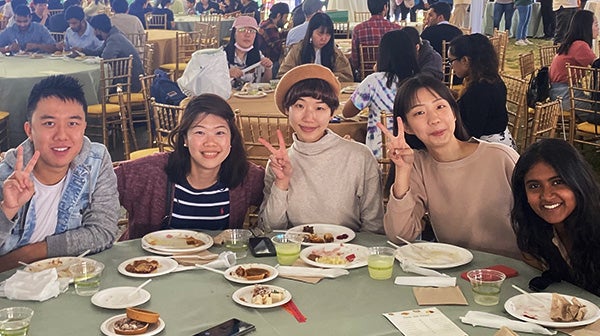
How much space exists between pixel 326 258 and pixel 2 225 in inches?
40.0

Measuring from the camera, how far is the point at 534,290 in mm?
1966

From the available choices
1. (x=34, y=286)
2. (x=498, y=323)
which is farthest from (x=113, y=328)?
(x=498, y=323)

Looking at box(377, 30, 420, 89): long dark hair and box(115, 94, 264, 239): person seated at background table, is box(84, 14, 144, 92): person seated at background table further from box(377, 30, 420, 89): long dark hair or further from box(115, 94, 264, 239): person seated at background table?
box(115, 94, 264, 239): person seated at background table

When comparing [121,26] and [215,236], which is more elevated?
[121,26]

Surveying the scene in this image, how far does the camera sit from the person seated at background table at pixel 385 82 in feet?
14.3

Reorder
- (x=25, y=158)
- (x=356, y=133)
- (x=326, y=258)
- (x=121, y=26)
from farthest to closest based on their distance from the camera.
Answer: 1. (x=121, y=26)
2. (x=356, y=133)
3. (x=25, y=158)
4. (x=326, y=258)

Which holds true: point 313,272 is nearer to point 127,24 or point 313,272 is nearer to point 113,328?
point 113,328

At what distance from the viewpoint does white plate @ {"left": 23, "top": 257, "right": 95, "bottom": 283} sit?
2086mm

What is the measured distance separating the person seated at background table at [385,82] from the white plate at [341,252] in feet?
6.63

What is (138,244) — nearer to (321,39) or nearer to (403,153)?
(403,153)

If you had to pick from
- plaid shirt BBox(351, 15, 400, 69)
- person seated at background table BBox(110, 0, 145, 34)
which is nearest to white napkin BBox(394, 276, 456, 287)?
plaid shirt BBox(351, 15, 400, 69)

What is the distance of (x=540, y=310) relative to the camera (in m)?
1.82

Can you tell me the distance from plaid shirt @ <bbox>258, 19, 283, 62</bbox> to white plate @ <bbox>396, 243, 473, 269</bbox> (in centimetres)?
546

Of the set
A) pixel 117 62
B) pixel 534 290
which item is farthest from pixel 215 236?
pixel 117 62
